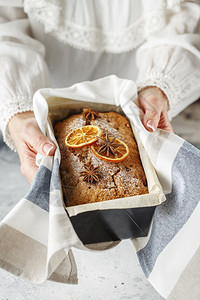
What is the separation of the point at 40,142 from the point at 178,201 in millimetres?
375

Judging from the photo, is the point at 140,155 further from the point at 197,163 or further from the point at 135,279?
the point at 135,279

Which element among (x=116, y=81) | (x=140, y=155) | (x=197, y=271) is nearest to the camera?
(x=197, y=271)

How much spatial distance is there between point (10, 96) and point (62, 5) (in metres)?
0.40

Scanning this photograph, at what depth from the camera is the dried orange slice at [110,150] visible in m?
0.94

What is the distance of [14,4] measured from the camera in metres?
1.35

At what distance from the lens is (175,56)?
137 cm

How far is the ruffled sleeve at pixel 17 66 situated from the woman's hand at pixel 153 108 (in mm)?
367

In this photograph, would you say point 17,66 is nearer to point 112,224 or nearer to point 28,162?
point 28,162

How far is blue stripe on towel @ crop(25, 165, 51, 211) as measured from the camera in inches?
34.3

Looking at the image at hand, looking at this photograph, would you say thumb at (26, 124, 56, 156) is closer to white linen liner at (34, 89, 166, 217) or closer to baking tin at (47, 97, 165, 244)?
white linen liner at (34, 89, 166, 217)

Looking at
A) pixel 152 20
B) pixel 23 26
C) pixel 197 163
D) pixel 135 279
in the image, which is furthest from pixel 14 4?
pixel 135 279

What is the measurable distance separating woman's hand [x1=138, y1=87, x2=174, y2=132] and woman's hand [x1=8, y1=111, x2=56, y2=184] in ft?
0.89

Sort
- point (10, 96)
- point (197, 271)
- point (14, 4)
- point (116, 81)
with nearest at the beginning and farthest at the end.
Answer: point (197, 271), point (116, 81), point (10, 96), point (14, 4)

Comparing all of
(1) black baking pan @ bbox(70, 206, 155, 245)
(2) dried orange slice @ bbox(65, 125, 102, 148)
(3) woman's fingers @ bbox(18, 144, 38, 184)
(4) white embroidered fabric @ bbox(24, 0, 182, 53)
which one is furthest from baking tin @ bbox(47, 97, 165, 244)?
(4) white embroidered fabric @ bbox(24, 0, 182, 53)
